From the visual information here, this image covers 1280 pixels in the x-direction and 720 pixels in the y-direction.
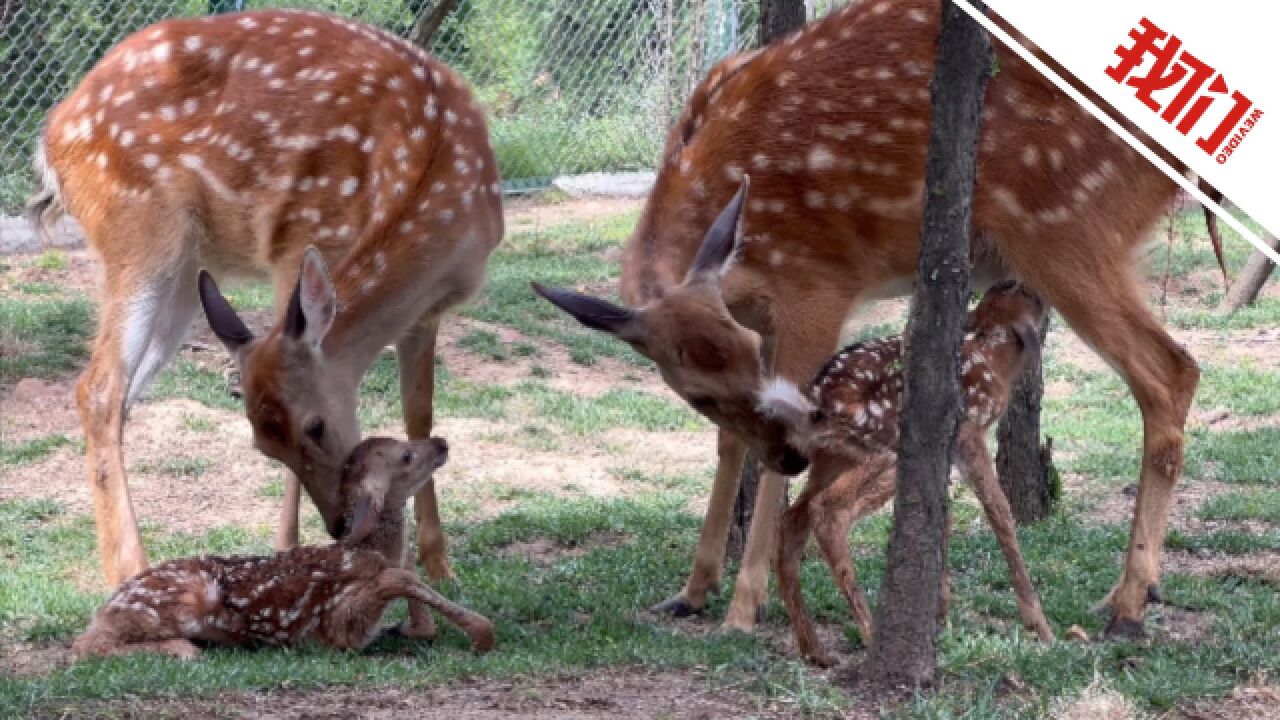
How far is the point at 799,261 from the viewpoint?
6.95 metres

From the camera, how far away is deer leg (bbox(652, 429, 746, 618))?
718cm

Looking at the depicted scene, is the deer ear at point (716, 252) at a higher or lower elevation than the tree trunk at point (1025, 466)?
higher

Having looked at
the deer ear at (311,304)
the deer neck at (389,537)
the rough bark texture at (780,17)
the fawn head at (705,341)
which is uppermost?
the rough bark texture at (780,17)

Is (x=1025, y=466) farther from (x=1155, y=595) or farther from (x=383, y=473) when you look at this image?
(x=383, y=473)

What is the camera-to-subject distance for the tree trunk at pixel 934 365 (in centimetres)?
500

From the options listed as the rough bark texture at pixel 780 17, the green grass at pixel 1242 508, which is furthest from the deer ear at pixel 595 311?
the green grass at pixel 1242 508

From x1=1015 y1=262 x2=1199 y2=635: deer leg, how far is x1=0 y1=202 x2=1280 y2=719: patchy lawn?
0.23 m

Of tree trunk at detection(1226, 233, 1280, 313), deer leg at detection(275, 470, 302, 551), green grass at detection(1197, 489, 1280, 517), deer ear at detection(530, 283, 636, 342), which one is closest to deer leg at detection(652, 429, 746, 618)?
deer ear at detection(530, 283, 636, 342)

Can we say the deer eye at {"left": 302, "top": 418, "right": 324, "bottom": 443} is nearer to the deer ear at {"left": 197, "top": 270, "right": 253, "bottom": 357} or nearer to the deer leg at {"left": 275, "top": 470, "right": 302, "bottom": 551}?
the deer ear at {"left": 197, "top": 270, "right": 253, "bottom": 357}

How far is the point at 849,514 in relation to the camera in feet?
20.0

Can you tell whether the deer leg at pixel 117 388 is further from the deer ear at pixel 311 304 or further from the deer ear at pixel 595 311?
the deer ear at pixel 595 311

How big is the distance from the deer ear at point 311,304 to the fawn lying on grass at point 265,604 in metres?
0.78

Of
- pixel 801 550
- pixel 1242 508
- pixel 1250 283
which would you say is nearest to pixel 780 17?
pixel 801 550

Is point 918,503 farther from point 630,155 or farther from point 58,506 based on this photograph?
point 630,155
